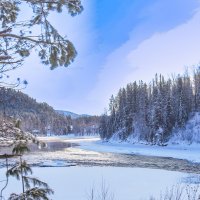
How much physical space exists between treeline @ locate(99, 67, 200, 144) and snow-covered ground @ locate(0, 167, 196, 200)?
46566 mm

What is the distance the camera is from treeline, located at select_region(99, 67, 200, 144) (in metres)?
70.9

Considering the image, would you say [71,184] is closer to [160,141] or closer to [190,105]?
[160,141]

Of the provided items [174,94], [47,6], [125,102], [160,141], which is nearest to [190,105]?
[174,94]

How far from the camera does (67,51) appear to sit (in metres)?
5.16

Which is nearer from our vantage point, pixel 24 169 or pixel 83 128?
pixel 24 169

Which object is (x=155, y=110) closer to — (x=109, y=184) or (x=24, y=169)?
(x=109, y=184)

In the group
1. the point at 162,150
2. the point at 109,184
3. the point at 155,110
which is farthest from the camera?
the point at 155,110

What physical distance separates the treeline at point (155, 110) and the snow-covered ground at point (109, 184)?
4657cm

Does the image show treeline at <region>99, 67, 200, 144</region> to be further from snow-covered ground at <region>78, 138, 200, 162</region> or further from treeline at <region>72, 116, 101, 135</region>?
treeline at <region>72, 116, 101, 135</region>

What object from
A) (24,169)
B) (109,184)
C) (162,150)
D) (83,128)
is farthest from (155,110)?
(83,128)

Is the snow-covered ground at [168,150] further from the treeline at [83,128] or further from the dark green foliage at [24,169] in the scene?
the treeline at [83,128]

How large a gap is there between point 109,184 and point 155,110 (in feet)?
183

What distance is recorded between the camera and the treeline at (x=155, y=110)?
70938mm

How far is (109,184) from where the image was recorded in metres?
18.2
